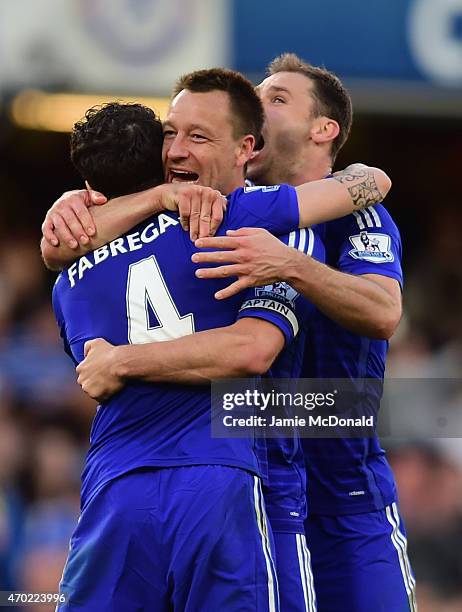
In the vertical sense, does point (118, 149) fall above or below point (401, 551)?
above

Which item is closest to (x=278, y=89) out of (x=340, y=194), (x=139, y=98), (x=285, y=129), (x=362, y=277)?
(x=285, y=129)

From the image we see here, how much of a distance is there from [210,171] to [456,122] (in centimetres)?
453

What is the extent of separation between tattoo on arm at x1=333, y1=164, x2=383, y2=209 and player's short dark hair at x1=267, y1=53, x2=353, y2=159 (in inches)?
27.2

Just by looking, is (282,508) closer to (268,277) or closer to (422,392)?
(268,277)

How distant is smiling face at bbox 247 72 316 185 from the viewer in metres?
4.74

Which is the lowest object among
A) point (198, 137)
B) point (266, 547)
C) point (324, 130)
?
point (266, 547)

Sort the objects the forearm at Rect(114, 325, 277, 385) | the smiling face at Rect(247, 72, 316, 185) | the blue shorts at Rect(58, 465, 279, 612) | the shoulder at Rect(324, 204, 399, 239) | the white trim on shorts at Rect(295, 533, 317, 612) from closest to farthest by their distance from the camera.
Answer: the blue shorts at Rect(58, 465, 279, 612), the forearm at Rect(114, 325, 277, 385), the white trim on shorts at Rect(295, 533, 317, 612), the shoulder at Rect(324, 204, 399, 239), the smiling face at Rect(247, 72, 316, 185)

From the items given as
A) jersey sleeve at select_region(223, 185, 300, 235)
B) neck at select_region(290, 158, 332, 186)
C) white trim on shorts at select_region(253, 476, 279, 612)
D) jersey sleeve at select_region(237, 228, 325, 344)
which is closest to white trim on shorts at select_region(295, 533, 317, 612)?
white trim on shorts at select_region(253, 476, 279, 612)

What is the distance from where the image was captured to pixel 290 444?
13.2 feet

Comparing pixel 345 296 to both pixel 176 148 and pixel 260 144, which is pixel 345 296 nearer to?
pixel 176 148

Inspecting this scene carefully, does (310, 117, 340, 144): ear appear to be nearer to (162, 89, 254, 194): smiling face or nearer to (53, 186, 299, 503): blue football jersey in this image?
(162, 89, 254, 194): smiling face

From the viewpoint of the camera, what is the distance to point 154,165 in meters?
3.89

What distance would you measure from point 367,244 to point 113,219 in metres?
0.95

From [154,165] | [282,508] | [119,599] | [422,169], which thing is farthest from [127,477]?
[422,169]
